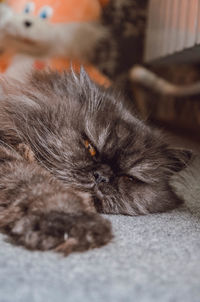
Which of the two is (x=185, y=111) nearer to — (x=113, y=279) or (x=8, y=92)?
(x=8, y=92)

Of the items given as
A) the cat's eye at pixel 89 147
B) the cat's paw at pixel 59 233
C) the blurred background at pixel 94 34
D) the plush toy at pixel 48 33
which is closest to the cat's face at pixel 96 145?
the cat's eye at pixel 89 147

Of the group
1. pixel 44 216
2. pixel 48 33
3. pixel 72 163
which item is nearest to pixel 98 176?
pixel 72 163

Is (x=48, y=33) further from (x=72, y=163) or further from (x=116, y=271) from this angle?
(x=116, y=271)

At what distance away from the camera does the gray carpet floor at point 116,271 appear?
0.76 meters

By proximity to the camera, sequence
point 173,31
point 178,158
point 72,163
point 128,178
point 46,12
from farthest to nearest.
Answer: point 46,12, point 173,31, point 178,158, point 128,178, point 72,163

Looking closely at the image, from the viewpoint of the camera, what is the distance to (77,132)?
140cm

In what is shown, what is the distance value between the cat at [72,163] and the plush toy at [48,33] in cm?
124

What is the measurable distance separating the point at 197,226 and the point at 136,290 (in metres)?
0.58

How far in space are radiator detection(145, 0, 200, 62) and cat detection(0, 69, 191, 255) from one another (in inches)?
28.9

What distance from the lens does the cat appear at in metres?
1.00

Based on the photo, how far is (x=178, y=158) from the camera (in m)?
1.76

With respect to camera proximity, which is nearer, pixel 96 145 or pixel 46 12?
pixel 96 145

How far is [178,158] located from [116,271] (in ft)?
3.17

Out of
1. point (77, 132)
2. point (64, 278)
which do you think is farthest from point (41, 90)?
point (64, 278)
